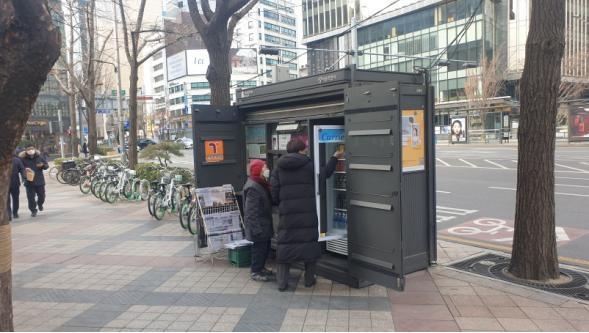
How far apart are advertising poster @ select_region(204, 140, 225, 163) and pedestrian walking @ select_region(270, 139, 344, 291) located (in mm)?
2104

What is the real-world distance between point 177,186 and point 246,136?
11.5ft

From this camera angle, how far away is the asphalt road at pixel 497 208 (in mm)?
7230

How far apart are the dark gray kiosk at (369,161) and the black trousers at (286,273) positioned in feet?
0.95

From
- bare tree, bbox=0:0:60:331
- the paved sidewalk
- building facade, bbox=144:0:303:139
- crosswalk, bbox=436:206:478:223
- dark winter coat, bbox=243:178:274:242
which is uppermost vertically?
building facade, bbox=144:0:303:139

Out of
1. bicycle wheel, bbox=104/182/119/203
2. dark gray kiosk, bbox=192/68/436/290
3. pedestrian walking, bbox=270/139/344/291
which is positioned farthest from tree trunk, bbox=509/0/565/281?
bicycle wheel, bbox=104/182/119/203

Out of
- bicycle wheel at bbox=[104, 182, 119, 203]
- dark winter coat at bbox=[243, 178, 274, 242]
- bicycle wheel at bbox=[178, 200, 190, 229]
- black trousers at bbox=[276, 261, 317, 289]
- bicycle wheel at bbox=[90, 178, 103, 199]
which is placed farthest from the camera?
bicycle wheel at bbox=[90, 178, 103, 199]

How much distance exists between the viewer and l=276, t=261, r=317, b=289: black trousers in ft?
17.2

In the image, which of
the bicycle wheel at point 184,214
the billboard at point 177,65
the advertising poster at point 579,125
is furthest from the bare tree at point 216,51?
the billboard at point 177,65

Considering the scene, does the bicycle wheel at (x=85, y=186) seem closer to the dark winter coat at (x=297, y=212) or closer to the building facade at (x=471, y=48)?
the dark winter coat at (x=297, y=212)

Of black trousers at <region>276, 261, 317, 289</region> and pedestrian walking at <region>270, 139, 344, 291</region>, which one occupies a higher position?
pedestrian walking at <region>270, 139, 344, 291</region>

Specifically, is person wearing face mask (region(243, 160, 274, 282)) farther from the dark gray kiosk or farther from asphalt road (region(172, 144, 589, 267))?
asphalt road (region(172, 144, 589, 267))

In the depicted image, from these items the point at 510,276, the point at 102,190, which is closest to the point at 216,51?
the point at 102,190

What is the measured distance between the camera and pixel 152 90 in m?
132

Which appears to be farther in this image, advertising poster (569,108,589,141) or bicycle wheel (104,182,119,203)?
advertising poster (569,108,589,141)
